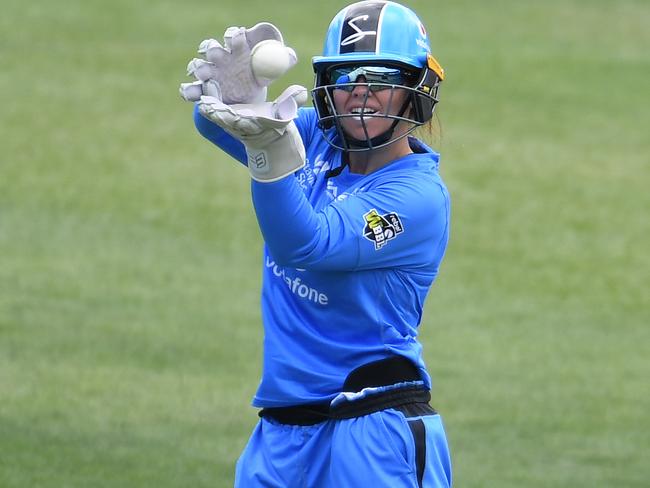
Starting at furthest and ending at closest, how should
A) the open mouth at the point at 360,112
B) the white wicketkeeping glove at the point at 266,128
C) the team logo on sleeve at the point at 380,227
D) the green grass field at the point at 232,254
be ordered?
the green grass field at the point at 232,254, the open mouth at the point at 360,112, the team logo on sleeve at the point at 380,227, the white wicketkeeping glove at the point at 266,128

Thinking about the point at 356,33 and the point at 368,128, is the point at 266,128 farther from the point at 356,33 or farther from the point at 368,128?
the point at 356,33

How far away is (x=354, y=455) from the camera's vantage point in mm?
4211

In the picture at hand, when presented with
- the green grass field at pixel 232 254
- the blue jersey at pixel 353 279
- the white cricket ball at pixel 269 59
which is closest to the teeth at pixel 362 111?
the blue jersey at pixel 353 279

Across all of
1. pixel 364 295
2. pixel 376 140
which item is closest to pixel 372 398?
pixel 364 295

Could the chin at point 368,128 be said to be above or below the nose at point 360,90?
below

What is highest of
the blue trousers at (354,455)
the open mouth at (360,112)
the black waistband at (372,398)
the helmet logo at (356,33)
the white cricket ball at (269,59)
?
the helmet logo at (356,33)

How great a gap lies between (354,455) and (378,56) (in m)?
1.17

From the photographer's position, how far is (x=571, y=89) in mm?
18484

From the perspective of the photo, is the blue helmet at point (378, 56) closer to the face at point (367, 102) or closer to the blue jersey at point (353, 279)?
the face at point (367, 102)

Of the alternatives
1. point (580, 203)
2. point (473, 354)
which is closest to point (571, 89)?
point (580, 203)

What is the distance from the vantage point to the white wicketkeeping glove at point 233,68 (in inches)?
150

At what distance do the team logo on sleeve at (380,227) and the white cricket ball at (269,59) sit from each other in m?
0.51

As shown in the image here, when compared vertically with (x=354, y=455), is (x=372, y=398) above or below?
above

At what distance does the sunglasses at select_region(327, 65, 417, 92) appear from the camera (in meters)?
4.18
